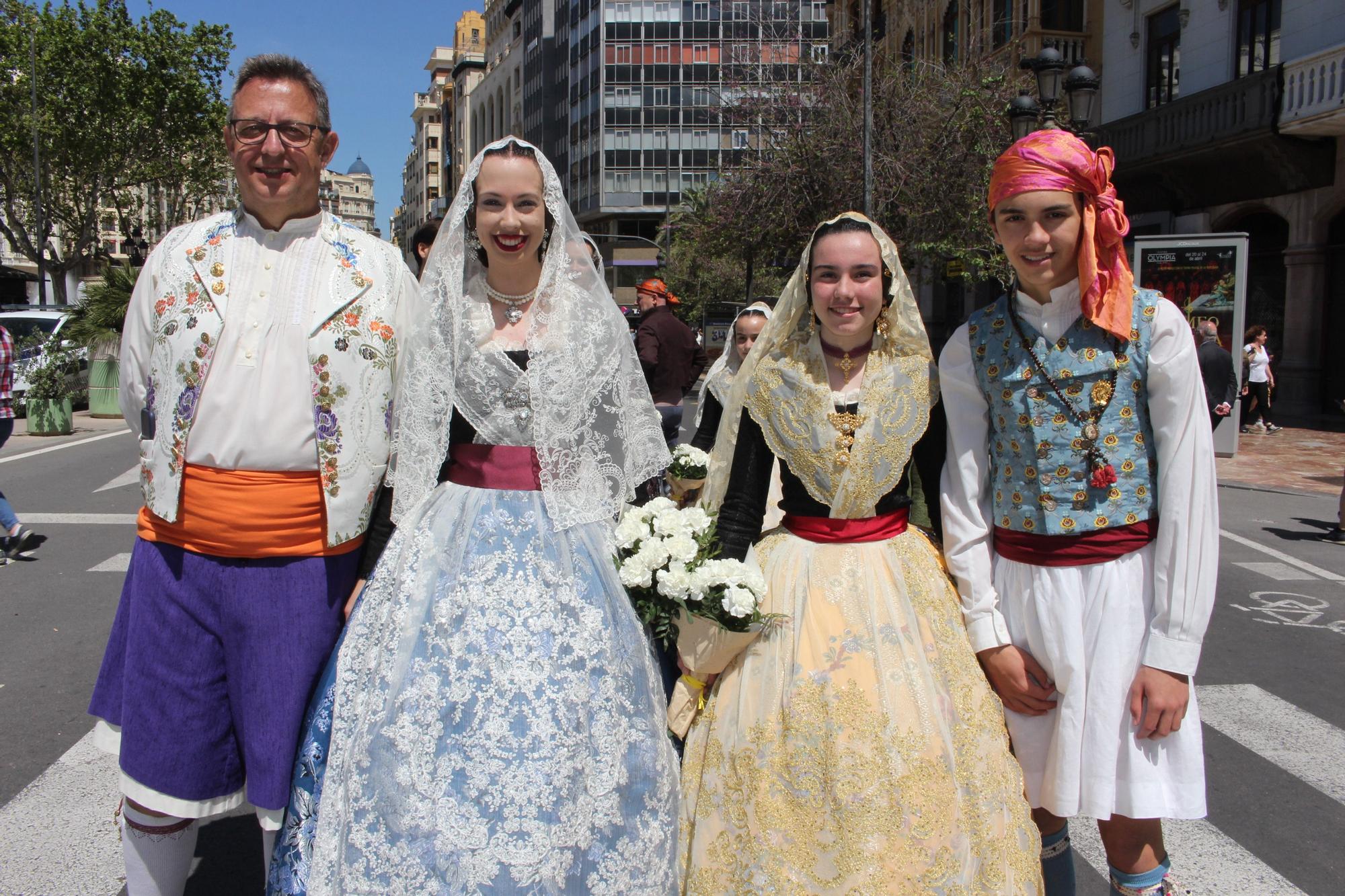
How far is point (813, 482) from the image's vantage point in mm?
2779

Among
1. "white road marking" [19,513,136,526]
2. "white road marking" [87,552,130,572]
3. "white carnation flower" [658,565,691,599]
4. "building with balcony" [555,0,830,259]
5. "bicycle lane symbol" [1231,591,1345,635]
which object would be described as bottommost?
"bicycle lane symbol" [1231,591,1345,635]

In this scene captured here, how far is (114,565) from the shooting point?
754 centimetres

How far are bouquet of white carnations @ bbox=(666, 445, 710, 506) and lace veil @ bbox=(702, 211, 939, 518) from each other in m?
1.43

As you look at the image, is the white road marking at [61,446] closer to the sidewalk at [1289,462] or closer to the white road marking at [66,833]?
the white road marking at [66,833]

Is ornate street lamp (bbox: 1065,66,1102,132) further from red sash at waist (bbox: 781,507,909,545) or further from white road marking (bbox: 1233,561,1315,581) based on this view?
red sash at waist (bbox: 781,507,909,545)

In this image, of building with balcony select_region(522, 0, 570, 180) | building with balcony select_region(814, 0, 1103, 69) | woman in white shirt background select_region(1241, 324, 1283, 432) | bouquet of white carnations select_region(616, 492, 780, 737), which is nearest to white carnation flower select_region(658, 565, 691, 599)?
bouquet of white carnations select_region(616, 492, 780, 737)

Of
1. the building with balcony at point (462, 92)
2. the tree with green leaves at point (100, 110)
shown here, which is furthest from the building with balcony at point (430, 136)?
the tree with green leaves at point (100, 110)

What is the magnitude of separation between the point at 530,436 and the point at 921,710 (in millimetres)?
1196

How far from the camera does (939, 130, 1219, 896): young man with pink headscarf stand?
2381 mm

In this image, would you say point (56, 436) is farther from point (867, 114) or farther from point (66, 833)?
point (66, 833)

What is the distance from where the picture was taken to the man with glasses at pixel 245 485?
2533 millimetres

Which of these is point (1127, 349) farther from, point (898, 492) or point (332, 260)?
point (332, 260)

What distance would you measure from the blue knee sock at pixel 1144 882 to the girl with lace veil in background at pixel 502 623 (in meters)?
1.08

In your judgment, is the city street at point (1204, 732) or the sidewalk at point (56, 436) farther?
the sidewalk at point (56, 436)
